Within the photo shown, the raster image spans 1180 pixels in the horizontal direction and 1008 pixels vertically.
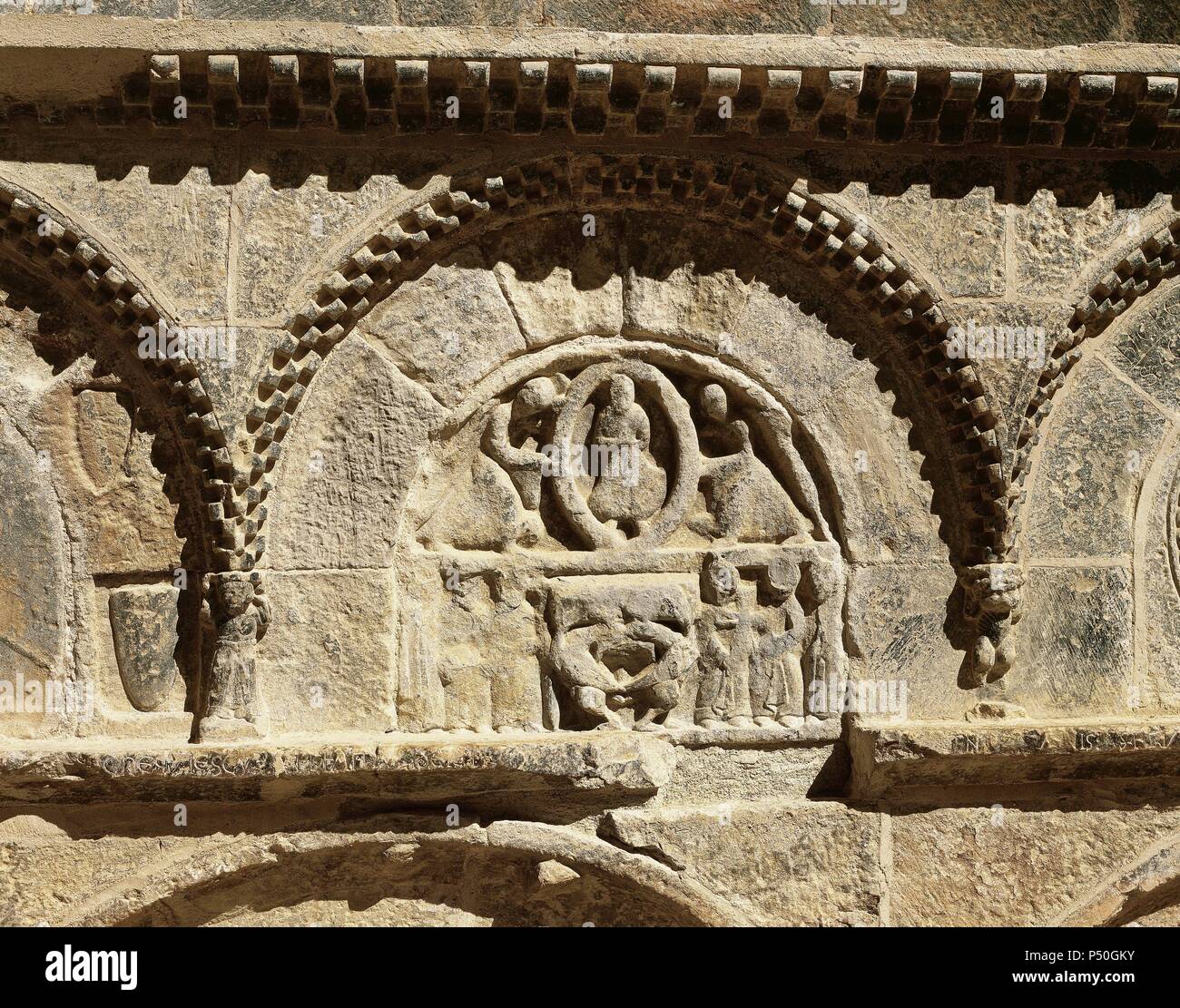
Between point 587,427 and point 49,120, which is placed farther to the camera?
point 587,427

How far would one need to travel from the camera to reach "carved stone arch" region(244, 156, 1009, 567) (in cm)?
413

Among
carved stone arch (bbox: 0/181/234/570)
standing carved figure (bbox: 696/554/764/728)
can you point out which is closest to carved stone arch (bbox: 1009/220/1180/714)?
standing carved figure (bbox: 696/554/764/728)

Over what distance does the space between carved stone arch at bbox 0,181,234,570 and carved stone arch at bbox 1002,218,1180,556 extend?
8.38ft

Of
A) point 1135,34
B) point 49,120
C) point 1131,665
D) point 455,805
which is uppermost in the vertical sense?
point 1135,34

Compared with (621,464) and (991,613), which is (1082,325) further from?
(621,464)

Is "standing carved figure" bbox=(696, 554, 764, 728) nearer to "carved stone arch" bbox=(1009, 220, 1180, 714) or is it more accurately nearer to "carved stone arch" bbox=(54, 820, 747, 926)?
"carved stone arch" bbox=(54, 820, 747, 926)

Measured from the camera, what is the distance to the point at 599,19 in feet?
13.5

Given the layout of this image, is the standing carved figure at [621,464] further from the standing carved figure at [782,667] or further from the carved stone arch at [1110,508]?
the carved stone arch at [1110,508]

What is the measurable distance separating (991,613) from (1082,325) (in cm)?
102

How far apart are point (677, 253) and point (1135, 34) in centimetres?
164

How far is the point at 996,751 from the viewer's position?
4309mm

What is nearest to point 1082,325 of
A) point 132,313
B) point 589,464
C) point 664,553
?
point 664,553

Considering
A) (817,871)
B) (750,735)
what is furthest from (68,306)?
(817,871)

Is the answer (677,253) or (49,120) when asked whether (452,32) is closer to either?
(677,253)
